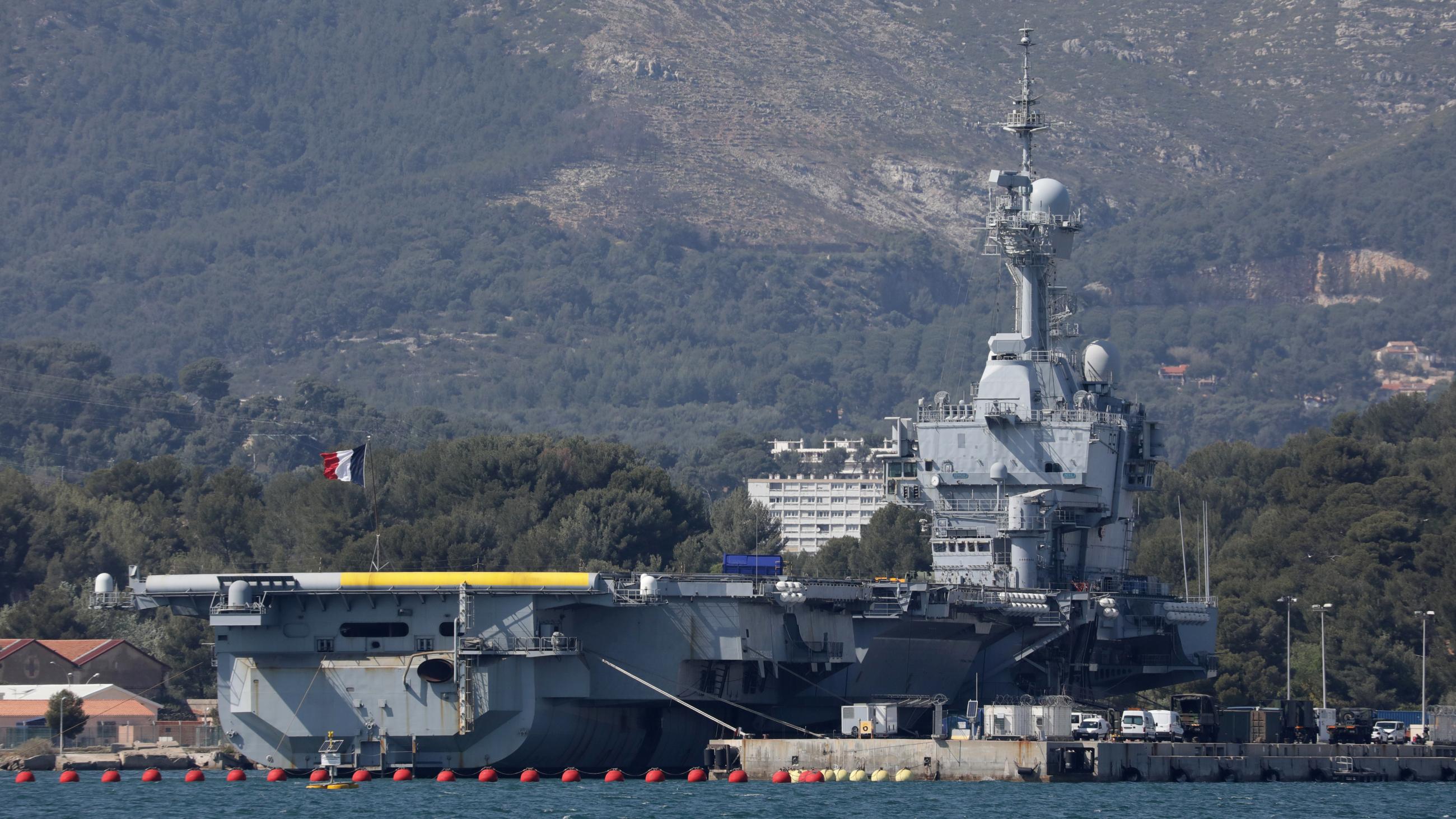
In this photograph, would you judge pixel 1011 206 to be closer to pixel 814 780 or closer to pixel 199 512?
pixel 814 780

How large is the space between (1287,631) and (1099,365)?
62.7 ft

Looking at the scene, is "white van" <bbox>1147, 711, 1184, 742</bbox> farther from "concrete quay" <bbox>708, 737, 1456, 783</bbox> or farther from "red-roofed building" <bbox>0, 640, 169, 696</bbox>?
"red-roofed building" <bbox>0, 640, 169, 696</bbox>

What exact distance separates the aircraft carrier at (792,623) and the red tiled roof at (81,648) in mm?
24296

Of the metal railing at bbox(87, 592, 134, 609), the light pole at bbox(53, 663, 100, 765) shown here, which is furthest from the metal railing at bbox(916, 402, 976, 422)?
the light pole at bbox(53, 663, 100, 765)

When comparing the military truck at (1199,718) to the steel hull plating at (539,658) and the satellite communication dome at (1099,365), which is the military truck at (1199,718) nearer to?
the steel hull plating at (539,658)

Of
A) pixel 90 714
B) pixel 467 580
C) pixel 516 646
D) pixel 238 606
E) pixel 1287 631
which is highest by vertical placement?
pixel 1287 631

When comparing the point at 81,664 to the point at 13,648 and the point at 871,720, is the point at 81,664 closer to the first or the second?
the point at 13,648

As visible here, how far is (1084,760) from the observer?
5044 cm

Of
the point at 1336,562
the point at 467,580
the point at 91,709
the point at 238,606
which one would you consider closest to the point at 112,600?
the point at 238,606

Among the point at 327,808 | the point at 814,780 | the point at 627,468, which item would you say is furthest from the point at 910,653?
the point at 627,468

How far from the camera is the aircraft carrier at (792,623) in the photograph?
49.8 metres

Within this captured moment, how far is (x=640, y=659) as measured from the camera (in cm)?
5119

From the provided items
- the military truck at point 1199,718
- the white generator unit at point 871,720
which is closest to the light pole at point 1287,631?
the military truck at point 1199,718

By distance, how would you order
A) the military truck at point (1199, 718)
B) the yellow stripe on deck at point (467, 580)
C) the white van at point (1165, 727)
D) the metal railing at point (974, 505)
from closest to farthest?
the yellow stripe on deck at point (467, 580) → the white van at point (1165, 727) → the military truck at point (1199, 718) → the metal railing at point (974, 505)
